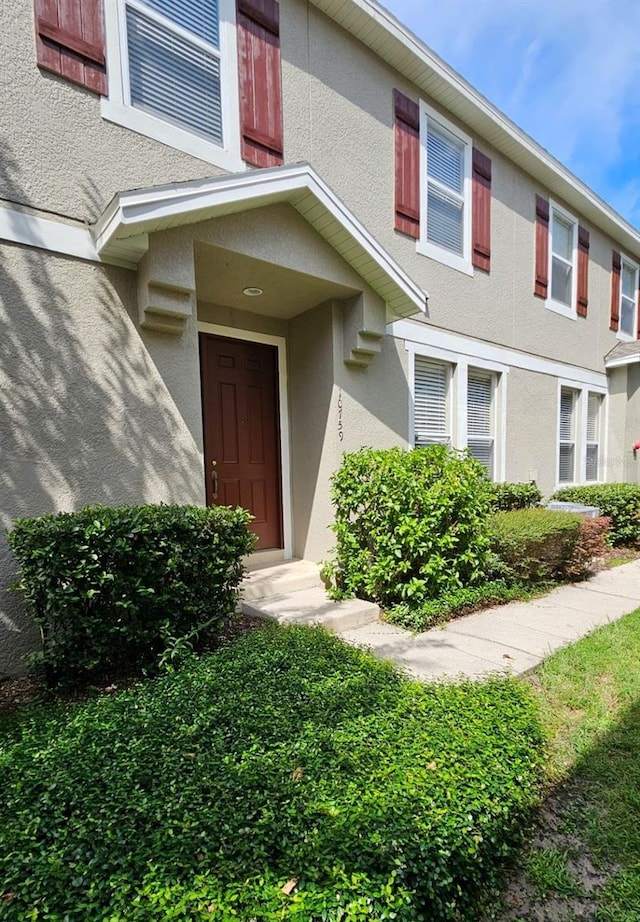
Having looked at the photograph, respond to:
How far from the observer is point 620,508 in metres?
7.96

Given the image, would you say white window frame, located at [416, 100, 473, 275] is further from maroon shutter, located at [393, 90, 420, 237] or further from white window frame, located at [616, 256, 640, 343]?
white window frame, located at [616, 256, 640, 343]

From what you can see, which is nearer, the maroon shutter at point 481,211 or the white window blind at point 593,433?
the maroon shutter at point 481,211

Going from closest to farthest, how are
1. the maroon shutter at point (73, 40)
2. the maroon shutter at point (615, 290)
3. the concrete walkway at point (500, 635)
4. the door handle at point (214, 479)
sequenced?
the concrete walkway at point (500, 635)
the maroon shutter at point (73, 40)
the door handle at point (214, 479)
the maroon shutter at point (615, 290)

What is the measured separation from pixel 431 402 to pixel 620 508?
163 inches

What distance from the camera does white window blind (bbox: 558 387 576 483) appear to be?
9.45 meters

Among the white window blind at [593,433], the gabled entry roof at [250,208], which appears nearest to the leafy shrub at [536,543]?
the gabled entry roof at [250,208]

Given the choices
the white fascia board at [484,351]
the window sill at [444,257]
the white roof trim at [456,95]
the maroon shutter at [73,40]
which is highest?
the white roof trim at [456,95]

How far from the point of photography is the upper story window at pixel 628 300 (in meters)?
10.8

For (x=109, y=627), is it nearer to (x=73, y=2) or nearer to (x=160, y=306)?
(x=160, y=306)

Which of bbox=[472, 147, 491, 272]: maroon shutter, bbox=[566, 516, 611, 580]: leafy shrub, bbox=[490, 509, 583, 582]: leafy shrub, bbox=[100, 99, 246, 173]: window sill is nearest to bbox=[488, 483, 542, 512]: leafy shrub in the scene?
bbox=[566, 516, 611, 580]: leafy shrub

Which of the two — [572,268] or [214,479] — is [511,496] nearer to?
[214,479]

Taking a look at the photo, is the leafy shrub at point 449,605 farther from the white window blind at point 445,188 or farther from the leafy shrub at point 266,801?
the white window blind at point 445,188

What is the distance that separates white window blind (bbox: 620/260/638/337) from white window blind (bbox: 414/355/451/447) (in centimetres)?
683

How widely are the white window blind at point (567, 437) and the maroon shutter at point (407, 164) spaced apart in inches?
206
